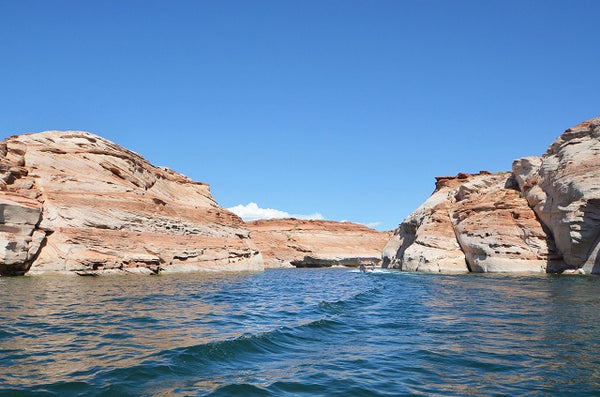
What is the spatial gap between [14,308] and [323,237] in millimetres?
81563

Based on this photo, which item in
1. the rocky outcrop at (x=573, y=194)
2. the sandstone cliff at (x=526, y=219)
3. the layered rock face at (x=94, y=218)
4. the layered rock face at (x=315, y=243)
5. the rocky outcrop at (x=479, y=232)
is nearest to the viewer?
the layered rock face at (x=94, y=218)

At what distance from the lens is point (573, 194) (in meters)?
32.9

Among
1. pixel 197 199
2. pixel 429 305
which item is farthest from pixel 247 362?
pixel 197 199

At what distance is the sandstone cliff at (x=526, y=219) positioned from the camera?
3253 centimetres

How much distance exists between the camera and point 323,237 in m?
94.0

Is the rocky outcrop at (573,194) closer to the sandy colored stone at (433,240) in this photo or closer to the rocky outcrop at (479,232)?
the rocky outcrop at (479,232)

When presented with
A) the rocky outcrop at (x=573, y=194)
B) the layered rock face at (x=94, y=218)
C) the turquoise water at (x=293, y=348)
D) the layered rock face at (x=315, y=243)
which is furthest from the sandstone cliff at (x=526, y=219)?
the layered rock face at (x=315, y=243)

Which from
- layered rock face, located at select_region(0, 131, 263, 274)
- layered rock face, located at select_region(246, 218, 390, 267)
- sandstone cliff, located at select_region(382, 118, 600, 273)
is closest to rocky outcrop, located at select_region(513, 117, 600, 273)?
sandstone cliff, located at select_region(382, 118, 600, 273)

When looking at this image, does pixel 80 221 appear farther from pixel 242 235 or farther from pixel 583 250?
pixel 583 250

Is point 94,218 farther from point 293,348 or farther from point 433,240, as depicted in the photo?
point 433,240

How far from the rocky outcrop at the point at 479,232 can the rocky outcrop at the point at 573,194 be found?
1742mm

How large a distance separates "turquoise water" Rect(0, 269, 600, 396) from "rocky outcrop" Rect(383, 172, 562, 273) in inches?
878

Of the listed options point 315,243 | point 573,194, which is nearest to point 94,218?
point 573,194

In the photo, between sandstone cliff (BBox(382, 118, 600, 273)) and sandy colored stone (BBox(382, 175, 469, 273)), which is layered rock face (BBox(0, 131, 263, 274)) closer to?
sandy colored stone (BBox(382, 175, 469, 273))
